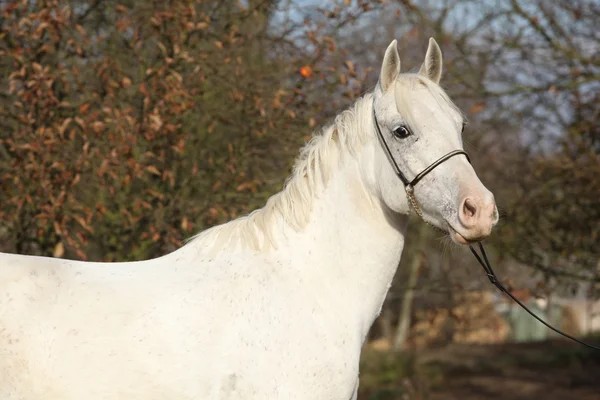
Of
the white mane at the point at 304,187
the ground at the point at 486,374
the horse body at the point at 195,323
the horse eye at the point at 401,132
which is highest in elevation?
the horse eye at the point at 401,132

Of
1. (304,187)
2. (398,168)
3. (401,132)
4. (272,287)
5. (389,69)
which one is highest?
(389,69)

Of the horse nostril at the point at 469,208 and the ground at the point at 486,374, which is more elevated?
the horse nostril at the point at 469,208

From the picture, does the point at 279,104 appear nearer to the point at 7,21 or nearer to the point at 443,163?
the point at 7,21

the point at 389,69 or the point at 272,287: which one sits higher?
the point at 389,69

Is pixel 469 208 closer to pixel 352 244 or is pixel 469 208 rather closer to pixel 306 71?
pixel 352 244

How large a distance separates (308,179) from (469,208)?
0.82 meters

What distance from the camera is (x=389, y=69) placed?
340 cm

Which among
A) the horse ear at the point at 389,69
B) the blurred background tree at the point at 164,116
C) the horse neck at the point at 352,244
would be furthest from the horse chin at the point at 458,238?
the blurred background tree at the point at 164,116

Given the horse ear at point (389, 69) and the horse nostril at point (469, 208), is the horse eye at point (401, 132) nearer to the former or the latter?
the horse ear at point (389, 69)

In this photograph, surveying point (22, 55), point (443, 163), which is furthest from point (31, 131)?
point (443, 163)

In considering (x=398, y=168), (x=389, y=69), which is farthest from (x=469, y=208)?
(x=389, y=69)

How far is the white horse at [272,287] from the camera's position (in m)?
3.01

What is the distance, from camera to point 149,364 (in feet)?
9.95

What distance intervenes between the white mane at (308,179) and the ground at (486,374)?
6.43 m
